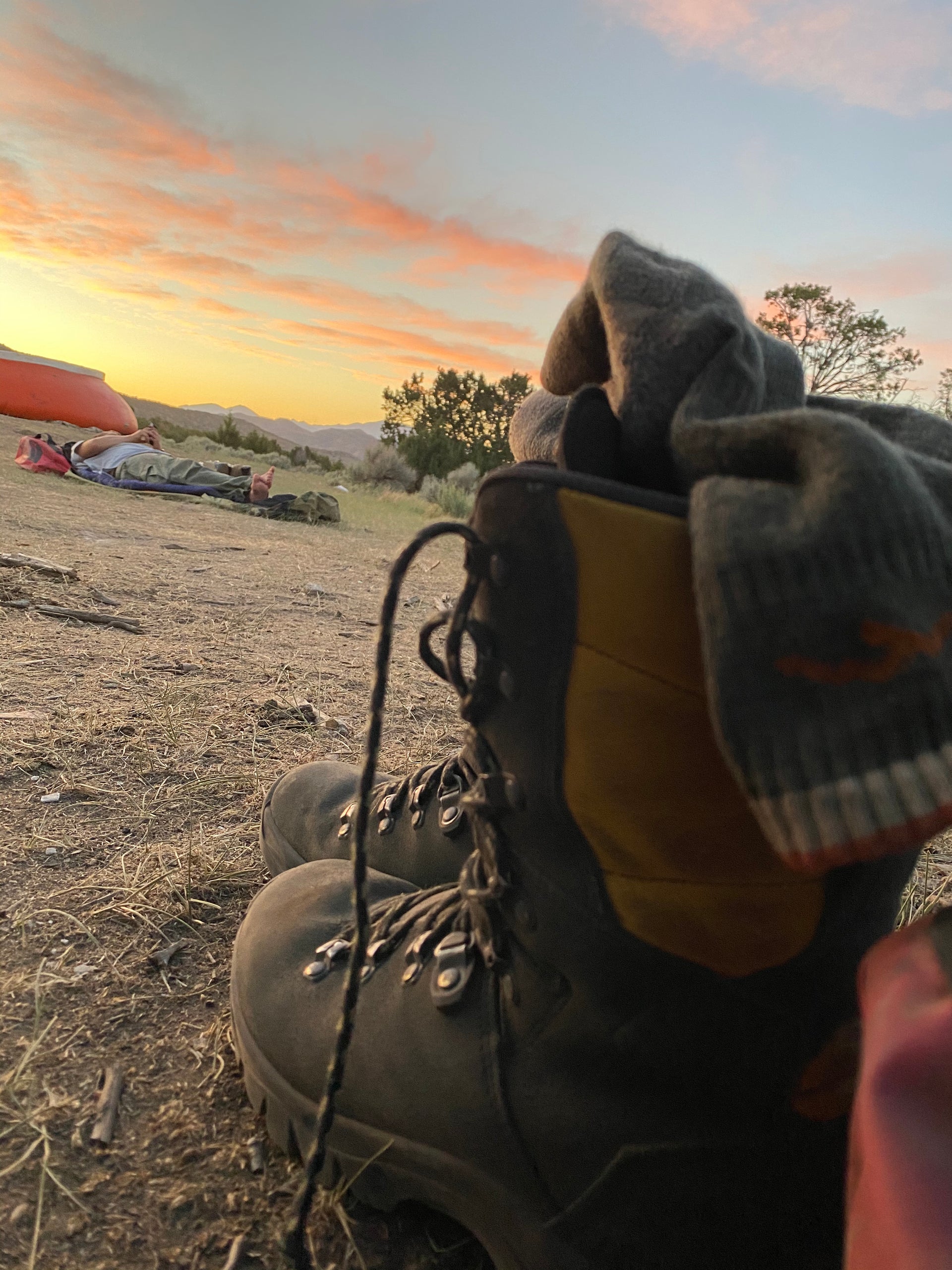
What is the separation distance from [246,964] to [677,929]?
21.5 inches

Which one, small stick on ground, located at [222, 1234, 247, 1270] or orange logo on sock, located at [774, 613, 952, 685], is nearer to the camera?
orange logo on sock, located at [774, 613, 952, 685]

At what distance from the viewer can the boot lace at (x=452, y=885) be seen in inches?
26.9

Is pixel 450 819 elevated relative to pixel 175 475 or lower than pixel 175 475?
lower

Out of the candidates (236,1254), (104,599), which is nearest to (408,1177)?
(236,1254)

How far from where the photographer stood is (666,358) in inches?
24.9

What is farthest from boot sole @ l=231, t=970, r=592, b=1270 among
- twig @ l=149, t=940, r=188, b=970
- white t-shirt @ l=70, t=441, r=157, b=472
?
white t-shirt @ l=70, t=441, r=157, b=472

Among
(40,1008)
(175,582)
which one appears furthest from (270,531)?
(40,1008)

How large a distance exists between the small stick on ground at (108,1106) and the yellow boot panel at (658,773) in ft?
1.93

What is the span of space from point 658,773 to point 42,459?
342 inches

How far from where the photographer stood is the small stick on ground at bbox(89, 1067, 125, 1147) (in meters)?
0.82

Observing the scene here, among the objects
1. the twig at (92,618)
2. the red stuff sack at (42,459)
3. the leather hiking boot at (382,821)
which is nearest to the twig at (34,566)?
the twig at (92,618)

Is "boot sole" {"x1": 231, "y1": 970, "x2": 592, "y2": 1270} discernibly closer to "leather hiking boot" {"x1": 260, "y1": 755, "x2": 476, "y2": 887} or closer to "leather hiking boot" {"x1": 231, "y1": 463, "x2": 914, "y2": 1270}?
"leather hiking boot" {"x1": 231, "y1": 463, "x2": 914, "y2": 1270}

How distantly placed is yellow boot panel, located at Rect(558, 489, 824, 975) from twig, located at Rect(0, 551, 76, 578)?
3.33 metres

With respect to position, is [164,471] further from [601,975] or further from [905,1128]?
[905,1128]
